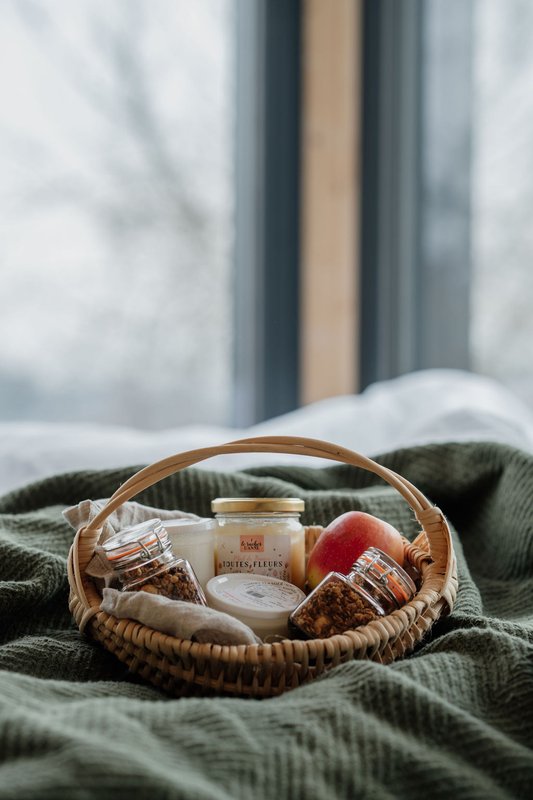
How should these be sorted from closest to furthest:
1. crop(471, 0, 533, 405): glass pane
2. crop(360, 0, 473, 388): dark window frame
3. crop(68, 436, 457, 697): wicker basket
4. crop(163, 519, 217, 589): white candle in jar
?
crop(68, 436, 457, 697): wicker basket < crop(163, 519, 217, 589): white candle in jar < crop(471, 0, 533, 405): glass pane < crop(360, 0, 473, 388): dark window frame

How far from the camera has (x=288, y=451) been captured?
1.87 ft

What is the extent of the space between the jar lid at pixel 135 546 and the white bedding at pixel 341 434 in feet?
1.32

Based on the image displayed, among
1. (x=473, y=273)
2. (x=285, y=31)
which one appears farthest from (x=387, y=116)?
(x=473, y=273)

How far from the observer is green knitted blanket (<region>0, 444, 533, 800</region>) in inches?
13.3

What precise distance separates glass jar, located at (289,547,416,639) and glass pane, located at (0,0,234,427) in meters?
1.46

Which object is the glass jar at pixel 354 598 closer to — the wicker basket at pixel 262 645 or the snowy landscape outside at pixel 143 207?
the wicker basket at pixel 262 645

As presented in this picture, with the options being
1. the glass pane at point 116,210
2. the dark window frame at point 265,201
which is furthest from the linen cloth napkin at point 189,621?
the dark window frame at point 265,201

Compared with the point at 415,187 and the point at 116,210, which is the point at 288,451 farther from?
the point at 415,187

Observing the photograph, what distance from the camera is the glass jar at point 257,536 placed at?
58 cm

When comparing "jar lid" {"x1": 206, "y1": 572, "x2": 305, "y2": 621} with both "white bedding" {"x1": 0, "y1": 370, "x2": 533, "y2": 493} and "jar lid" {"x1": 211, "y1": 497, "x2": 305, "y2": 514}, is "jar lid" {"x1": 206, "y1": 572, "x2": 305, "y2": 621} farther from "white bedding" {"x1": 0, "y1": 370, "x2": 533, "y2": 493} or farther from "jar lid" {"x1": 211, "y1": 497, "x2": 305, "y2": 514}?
"white bedding" {"x1": 0, "y1": 370, "x2": 533, "y2": 493}

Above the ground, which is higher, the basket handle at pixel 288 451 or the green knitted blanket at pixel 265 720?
the basket handle at pixel 288 451

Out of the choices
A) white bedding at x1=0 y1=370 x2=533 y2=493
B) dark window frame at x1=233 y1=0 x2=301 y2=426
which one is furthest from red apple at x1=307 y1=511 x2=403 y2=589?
dark window frame at x1=233 y1=0 x2=301 y2=426

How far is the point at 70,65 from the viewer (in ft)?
6.15

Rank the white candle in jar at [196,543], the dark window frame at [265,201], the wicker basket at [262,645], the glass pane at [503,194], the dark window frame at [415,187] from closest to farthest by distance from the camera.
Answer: the wicker basket at [262,645] → the white candle in jar at [196,543] → the glass pane at [503,194] → the dark window frame at [415,187] → the dark window frame at [265,201]
